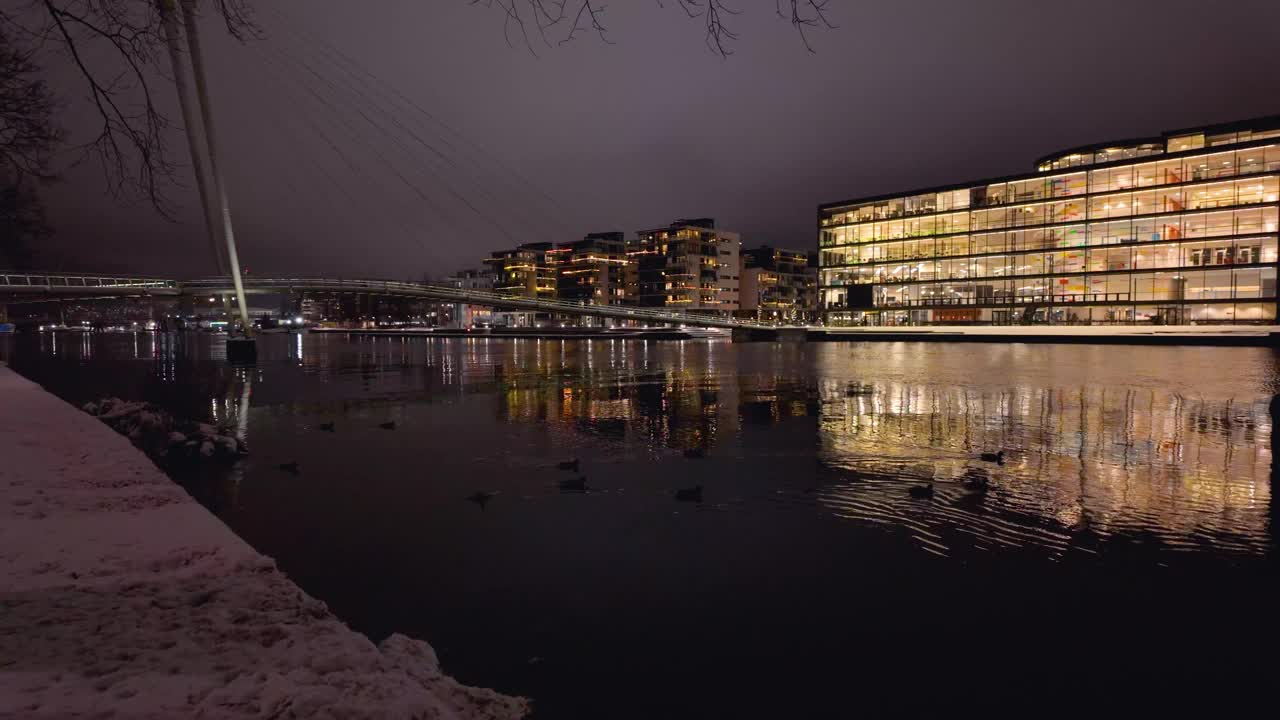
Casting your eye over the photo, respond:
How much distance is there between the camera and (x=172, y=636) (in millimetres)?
4012

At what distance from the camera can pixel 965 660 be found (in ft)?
18.4

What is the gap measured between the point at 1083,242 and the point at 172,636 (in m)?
91.8

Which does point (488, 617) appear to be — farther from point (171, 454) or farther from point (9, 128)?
point (9, 128)

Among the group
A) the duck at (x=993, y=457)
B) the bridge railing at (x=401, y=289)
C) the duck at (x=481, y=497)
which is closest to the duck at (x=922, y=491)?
the duck at (x=993, y=457)

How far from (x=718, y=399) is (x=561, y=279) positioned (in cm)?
16352

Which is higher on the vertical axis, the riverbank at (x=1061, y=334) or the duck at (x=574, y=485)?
the riverbank at (x=1061, y=334)

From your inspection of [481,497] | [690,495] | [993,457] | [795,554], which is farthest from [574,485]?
[993,457]

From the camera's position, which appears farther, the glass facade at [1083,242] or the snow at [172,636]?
the glass facade at [1083,242]

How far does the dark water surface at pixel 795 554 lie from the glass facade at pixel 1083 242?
6699 cm

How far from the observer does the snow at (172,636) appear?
3.36 m

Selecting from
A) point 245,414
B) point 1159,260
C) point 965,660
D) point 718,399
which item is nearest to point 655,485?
point 965,660

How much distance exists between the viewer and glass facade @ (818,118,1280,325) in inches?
2685

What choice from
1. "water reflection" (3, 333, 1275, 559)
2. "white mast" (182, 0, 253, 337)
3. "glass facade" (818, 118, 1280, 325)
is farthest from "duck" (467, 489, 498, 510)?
"glass facade" (818, 118, 1280, 325)

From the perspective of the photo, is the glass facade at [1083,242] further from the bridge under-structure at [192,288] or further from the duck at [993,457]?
the duck at [993,457]
